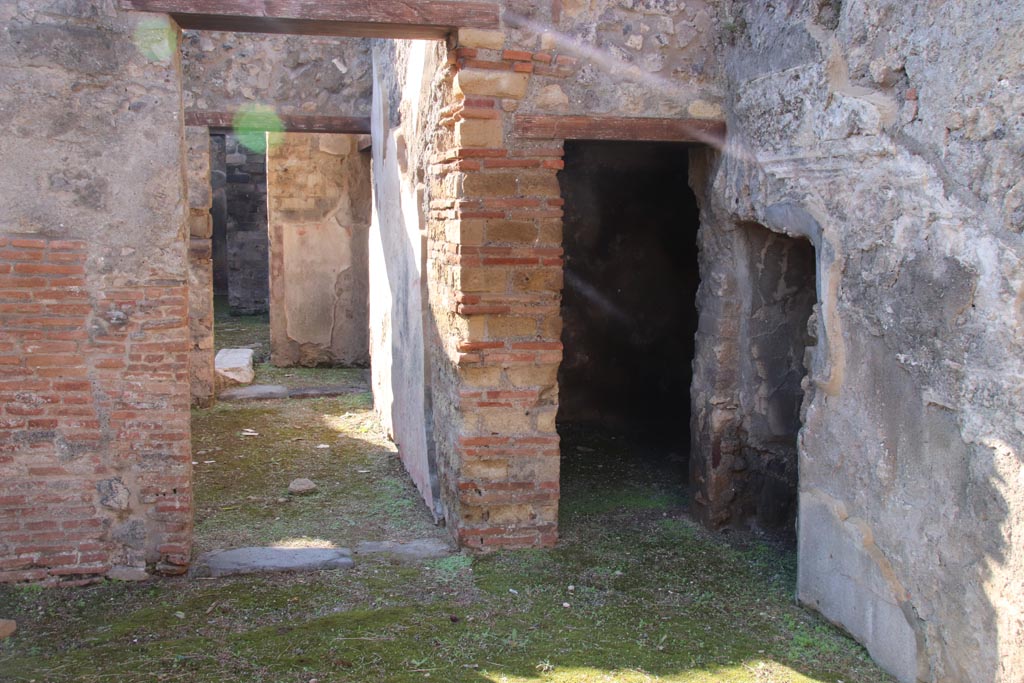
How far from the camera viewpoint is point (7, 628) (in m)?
4.05

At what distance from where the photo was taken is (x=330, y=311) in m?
10.3

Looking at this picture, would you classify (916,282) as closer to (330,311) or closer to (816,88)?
(816,88)

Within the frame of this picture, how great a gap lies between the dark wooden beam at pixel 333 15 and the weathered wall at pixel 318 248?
17.6 ft

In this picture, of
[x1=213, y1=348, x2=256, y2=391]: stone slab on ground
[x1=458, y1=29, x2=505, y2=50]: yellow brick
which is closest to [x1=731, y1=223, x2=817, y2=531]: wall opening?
[x1=458, y1=29, x2=505, y2=50]: yellow brick

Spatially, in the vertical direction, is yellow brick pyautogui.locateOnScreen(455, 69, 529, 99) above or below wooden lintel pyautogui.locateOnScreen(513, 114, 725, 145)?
above

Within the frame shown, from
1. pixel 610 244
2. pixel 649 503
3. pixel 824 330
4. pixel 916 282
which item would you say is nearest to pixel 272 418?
pixel 610 244

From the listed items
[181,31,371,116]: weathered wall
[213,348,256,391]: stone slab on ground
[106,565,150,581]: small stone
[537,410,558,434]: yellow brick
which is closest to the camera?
[106,565,150,581]: small stone

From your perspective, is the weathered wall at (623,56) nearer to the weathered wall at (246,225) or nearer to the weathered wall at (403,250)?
the weathered wall at (403,250)

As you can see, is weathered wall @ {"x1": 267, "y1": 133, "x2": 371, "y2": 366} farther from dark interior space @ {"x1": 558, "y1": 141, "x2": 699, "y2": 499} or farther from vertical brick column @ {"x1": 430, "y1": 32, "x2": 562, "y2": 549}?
vertical brick column @ {"x1": 430, "y1": 32, "x2": 562, "y2": 549}

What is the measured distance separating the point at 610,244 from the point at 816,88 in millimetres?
3499

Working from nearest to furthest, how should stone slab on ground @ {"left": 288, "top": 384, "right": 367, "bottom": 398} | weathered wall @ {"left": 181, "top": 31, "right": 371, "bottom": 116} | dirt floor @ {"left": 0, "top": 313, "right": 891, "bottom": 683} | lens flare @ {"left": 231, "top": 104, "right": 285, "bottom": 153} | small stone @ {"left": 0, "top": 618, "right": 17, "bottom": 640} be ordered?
dirt floor @ {"left": 0, "top": 313, "right": 891, "bottom": 683}, small stone @ {"left": 0, "top": 618, "right": 17, "bottom": 640}, weathered wall @ {"left": 181, "top": 31, "right": 371, "bottom": 116}, lens flare @ {"left": 231, "top": 104, "right": 285, "bottom": 153}, stone slab on ground @ {"left": 288, "top": 384, "right": 367, "bottom": 398}

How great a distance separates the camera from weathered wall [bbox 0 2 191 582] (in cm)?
429

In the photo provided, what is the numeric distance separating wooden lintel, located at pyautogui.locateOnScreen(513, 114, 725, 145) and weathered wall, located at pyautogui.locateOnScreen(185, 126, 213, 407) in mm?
4395

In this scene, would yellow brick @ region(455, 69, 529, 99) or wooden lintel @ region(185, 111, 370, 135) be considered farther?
wooden lintel @ region(185, 111, 370, 135)
